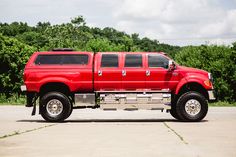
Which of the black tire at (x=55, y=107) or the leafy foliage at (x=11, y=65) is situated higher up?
the leafy foliage at (x=11, y=65)

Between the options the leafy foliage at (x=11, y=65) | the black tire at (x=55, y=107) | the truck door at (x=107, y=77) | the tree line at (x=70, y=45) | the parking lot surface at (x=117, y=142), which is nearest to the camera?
the parking lot surface at (x=117, y=142)

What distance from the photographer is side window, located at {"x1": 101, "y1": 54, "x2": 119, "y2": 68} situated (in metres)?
16.1

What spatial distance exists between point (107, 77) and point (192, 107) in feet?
10.1

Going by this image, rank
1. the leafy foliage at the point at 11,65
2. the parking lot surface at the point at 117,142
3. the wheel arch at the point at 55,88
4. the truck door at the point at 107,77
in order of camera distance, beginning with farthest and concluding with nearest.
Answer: the leafy foliage at the point at 11,65, the wheel arch at the point at 55,88, the truck door at the point at 107,77, the parking lot surface at the point at 117,142

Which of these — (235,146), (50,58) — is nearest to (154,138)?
(235,146)

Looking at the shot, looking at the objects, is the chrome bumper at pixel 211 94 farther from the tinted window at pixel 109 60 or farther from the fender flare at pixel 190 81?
the tinted window at pixel 109 60

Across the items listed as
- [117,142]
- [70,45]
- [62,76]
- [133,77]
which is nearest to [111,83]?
[133,77]

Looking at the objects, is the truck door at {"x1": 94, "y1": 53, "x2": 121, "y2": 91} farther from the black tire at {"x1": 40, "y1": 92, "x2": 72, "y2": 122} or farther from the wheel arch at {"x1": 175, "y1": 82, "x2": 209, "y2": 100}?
the wheel arch at {"x1": 175, "y1": 82, "x2": 209, "y2": 100}

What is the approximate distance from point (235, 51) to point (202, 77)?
1834 cm

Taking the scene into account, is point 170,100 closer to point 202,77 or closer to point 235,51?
point 202,77

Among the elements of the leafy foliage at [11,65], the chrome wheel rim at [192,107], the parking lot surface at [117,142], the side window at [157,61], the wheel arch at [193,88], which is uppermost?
the leafy foliage at [11,65]

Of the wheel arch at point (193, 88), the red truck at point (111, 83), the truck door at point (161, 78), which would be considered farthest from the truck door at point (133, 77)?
the wheel arch at point (193, 88)

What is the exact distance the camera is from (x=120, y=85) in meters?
15.9

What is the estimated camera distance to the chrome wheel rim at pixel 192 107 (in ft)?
51.7
